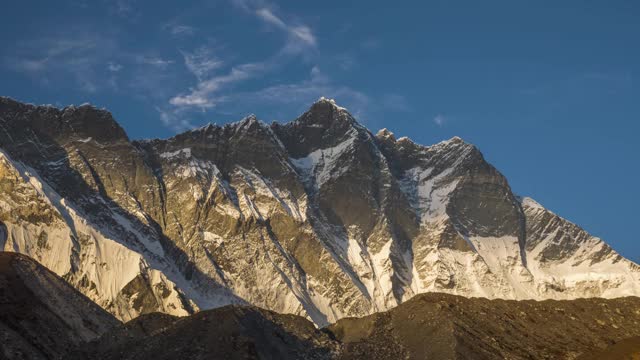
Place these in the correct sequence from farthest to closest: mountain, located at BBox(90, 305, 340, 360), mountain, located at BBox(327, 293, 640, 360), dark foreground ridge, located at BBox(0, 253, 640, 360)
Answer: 1. mountain, located at BBox(327, 293, 640, 360)
2. dark foreground ridge, located at BBox(0, 253, 640, 360)
3. mountain, located at BBox(90, 305, 340, 360)

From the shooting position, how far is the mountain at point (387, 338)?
165 metres

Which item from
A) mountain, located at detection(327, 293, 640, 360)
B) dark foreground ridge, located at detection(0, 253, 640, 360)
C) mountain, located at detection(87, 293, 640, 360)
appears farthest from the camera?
mountain, located at detection(327, 293, 640, 360)

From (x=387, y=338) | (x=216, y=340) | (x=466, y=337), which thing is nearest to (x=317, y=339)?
(x=387, y=338)

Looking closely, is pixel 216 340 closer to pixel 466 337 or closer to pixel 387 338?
pixel 387 338

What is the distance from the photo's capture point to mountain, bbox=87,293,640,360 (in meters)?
165

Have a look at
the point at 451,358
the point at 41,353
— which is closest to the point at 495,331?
the point at 451,358

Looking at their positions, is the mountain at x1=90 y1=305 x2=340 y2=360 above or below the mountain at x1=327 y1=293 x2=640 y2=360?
above

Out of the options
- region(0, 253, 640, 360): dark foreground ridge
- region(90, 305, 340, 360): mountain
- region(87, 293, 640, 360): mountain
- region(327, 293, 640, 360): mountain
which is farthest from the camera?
region(327, 293, 640, 360): mountain

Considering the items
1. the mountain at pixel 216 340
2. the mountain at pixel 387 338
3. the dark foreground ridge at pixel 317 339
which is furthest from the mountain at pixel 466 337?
the mountain at pixel 216 340

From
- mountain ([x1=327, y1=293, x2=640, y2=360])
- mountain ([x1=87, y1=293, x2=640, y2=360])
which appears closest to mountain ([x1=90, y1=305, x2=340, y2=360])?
mountain ([x1=87, y1=293, x2=640, y2=360])

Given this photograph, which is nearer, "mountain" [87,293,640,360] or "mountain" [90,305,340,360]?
"mountain" [90,305,340,360]

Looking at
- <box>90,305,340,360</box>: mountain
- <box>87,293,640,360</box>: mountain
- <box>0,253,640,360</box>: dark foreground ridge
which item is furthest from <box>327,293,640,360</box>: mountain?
<box>90,305,340,360</box>: mountain

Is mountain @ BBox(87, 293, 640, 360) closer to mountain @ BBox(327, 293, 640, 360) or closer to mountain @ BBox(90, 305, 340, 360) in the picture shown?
mountain @ BBox(327, 293, 640, 360)

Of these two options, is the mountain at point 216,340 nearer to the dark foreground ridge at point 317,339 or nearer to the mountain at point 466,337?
the dark foreground ridge at point 317,339
